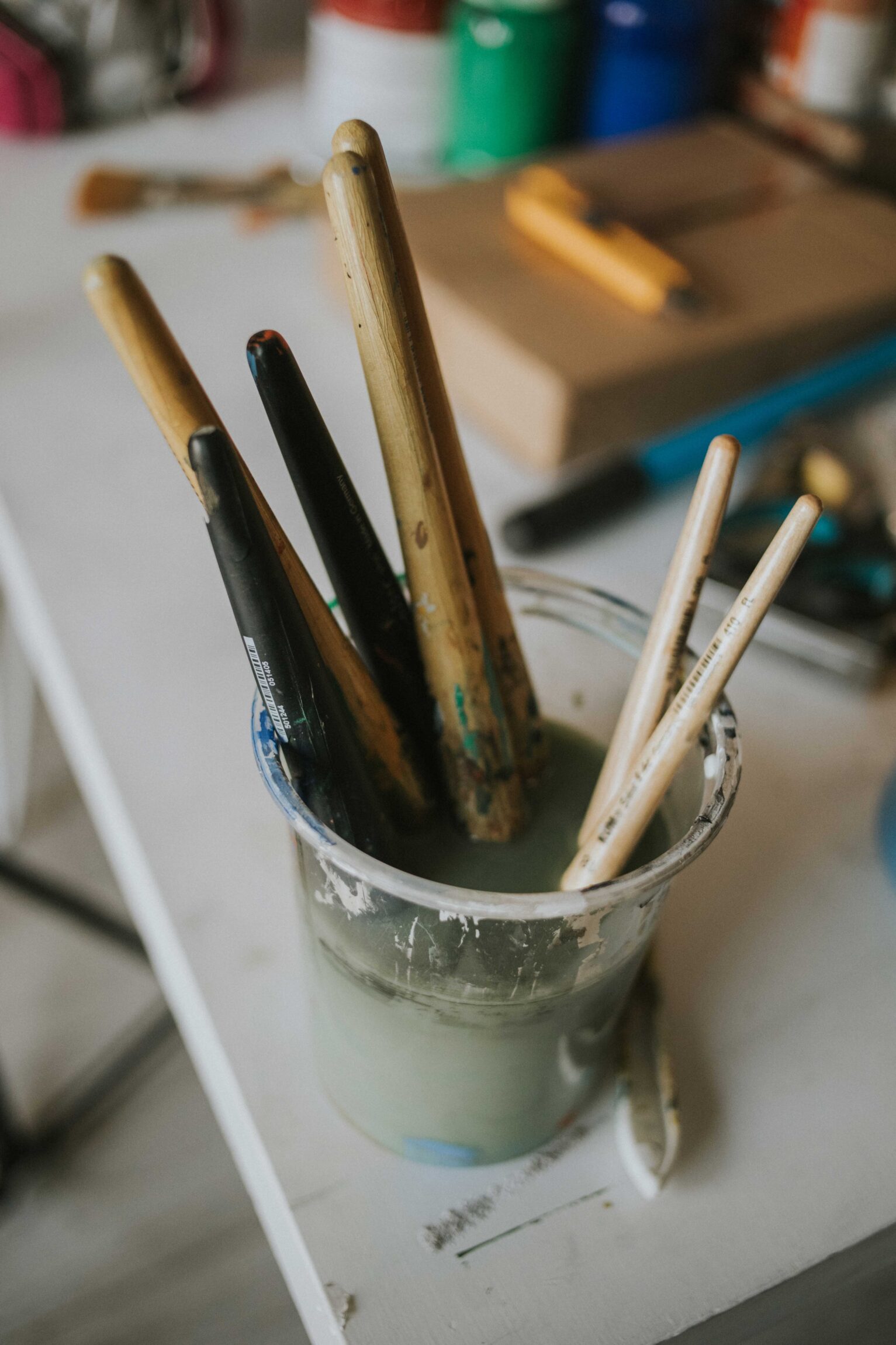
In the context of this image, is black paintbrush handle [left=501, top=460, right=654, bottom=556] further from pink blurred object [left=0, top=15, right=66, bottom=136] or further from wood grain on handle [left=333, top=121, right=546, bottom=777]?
pink blurred object [left=0, top=15, right=66, bottom=136]

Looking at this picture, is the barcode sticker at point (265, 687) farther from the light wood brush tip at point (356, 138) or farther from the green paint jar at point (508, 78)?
the green paint jar at point (508, 78)

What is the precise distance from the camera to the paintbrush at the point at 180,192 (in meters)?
0.57

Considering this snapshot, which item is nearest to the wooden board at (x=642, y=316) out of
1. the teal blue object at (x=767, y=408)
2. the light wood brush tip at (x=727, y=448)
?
the teal blue object at (x=767, y=408)

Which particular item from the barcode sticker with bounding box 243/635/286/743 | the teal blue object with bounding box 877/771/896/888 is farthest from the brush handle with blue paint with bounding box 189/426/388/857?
the teal blue object with bounding box 877/771/896/888

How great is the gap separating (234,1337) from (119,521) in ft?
1.43

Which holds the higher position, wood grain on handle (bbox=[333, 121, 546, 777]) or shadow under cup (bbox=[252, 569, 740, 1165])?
wood grain on handle (bbox=[333, 121, 546, 777])

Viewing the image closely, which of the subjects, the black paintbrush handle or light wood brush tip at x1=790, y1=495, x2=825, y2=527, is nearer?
light wood brush tip at x1=790, y1=495, x2=825, y2=527

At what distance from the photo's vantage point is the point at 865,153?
620 millimetres

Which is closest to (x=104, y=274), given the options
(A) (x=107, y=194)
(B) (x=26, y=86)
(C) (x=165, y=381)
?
(C) (x=165, y=381)

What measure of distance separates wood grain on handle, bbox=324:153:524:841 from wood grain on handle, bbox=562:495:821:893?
0.03 meters

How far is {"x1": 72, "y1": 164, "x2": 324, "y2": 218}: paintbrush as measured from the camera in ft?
1.87

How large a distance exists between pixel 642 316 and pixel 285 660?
343mm

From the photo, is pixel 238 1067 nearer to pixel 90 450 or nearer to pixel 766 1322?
pixel 766 1322

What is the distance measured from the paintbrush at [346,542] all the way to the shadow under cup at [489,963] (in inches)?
1.1
